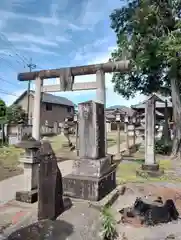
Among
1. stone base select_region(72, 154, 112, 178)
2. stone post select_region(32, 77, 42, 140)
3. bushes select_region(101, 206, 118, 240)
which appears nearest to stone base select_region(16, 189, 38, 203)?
stone base select_region(72, 154, 112, 178)

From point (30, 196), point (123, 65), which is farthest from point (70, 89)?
point (30, 196)

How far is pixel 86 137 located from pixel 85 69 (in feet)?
13.5

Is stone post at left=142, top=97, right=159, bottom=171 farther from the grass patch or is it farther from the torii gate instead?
the torii gate

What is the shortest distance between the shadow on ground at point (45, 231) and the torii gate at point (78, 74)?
493 cm

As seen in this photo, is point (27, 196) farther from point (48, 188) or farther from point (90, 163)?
point (90, 163)

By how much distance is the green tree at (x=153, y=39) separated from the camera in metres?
8.14

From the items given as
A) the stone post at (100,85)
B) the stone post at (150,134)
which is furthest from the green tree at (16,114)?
the stone post at (150,134)

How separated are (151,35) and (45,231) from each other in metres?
8.44

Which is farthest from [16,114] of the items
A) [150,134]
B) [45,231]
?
[45,231]

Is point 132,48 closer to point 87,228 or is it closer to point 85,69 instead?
point 85,69

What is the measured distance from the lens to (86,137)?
425cm

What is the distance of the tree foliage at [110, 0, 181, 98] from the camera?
8.08m

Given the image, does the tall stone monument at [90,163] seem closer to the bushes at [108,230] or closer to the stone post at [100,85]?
the bushes at [108,230]

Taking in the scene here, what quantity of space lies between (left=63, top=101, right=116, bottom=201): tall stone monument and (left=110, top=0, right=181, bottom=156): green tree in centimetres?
496
